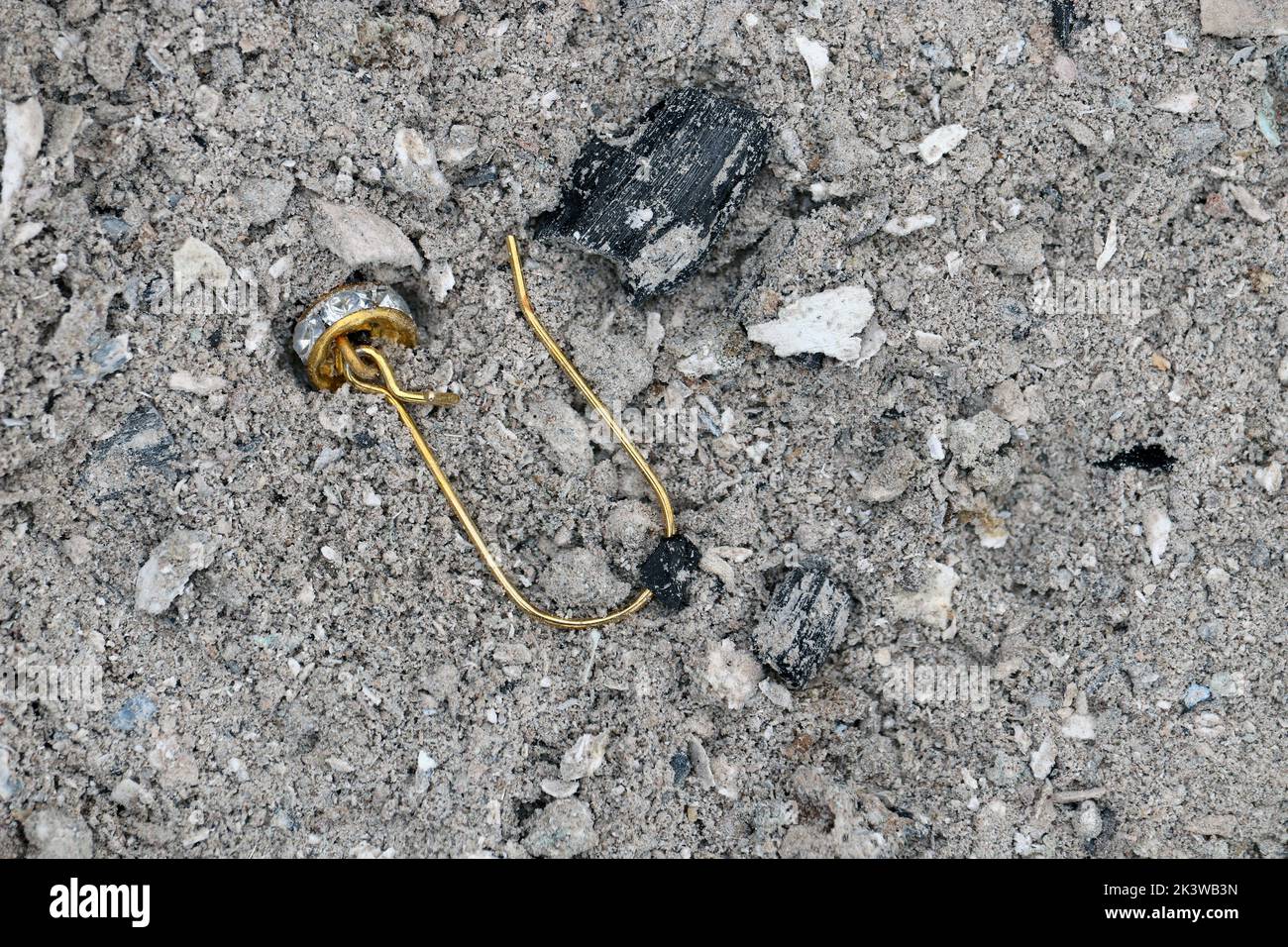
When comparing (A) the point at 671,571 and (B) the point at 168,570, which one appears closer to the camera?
(B) the point at 168,570

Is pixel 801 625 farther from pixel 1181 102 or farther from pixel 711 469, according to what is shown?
pixel 1181 102

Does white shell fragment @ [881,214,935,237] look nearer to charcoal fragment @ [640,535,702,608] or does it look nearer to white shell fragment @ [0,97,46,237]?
charcoal fragment @ [640,535,702,608]

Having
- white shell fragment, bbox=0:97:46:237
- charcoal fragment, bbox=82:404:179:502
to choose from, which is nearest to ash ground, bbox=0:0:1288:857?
charcoal fragment, bbox=82:404:179:502

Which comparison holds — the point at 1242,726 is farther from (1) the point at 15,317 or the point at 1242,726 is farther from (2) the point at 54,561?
(1) the point at 15,317

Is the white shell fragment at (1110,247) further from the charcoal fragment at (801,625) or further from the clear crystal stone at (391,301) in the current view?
the clear crystal stone at (391,301)

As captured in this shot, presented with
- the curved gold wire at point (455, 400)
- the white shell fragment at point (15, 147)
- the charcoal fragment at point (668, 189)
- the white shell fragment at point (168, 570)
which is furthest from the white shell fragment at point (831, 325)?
the white shell fragment at point (15, 147)

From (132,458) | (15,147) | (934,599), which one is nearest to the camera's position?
(15,147)

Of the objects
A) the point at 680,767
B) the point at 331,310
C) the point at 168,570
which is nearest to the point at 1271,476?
the point at 680,767
